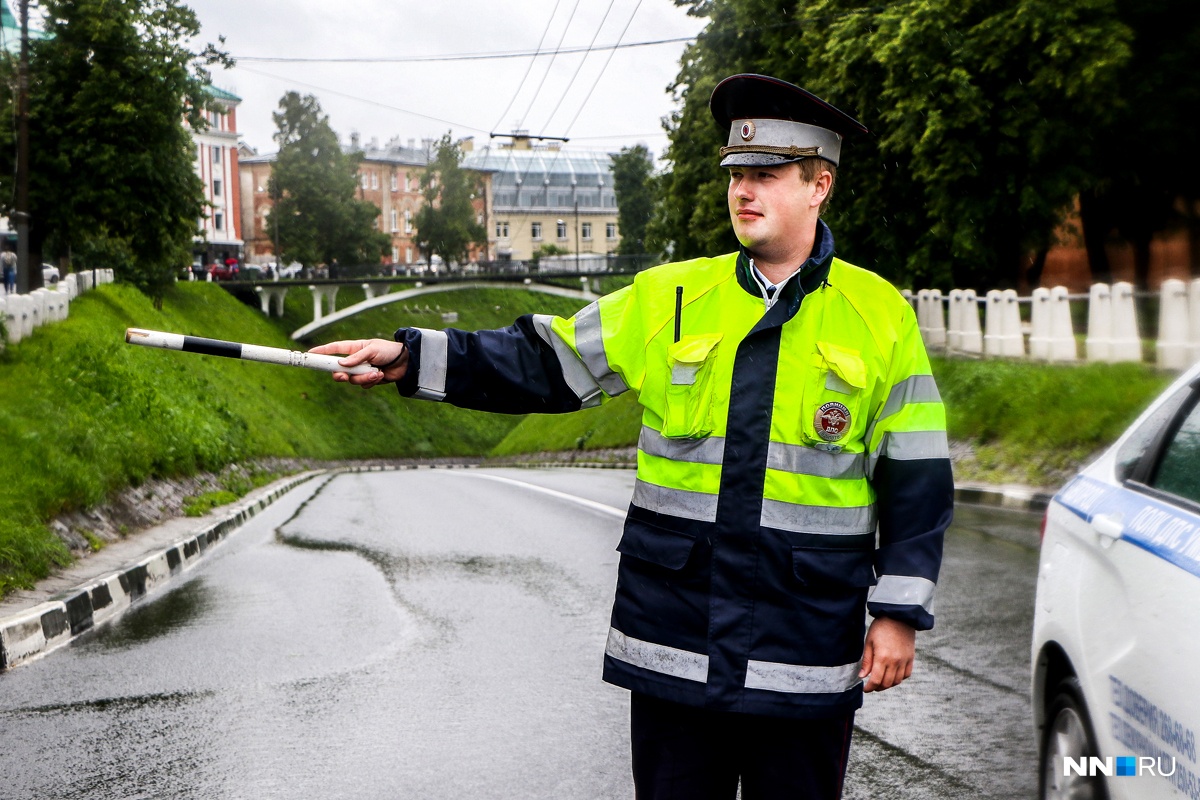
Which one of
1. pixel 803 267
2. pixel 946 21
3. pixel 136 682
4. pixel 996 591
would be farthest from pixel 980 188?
pixel 803 267

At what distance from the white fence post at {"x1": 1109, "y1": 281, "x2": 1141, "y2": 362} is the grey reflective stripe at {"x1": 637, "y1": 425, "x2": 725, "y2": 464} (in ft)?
57.0

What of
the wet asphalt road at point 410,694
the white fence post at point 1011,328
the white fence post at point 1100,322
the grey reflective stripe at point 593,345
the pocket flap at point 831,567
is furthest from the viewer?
the white fence post at point 1011,328

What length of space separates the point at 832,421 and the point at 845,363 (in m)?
0.12

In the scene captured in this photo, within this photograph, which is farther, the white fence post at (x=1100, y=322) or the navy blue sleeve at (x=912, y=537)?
the white fence post at (x=1100, y=322)

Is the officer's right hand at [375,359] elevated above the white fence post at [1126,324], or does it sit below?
above

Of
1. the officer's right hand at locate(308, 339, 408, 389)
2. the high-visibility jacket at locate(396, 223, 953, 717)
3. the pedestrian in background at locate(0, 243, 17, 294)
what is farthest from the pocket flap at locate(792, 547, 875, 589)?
the pedestrian in background at locate(0, 243, 17, 294)

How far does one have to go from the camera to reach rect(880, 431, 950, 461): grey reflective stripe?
291 cm

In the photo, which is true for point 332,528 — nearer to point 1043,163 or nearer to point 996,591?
point 996,591

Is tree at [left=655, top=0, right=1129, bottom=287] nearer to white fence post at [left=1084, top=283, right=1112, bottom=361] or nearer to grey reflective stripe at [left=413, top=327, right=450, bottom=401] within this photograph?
white fence post at [left=1084, top=283, right=1112, bottom=361]

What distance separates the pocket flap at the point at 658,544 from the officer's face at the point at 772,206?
2.09 ft

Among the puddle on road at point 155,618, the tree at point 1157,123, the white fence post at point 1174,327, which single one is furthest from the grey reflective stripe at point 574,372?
the tree at point 1157,123

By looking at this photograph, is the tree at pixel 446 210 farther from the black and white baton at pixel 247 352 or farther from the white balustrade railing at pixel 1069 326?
the black and white baton at pixel 247 352

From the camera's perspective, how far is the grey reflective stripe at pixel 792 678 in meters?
2.84

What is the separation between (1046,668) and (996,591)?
5044 mm
